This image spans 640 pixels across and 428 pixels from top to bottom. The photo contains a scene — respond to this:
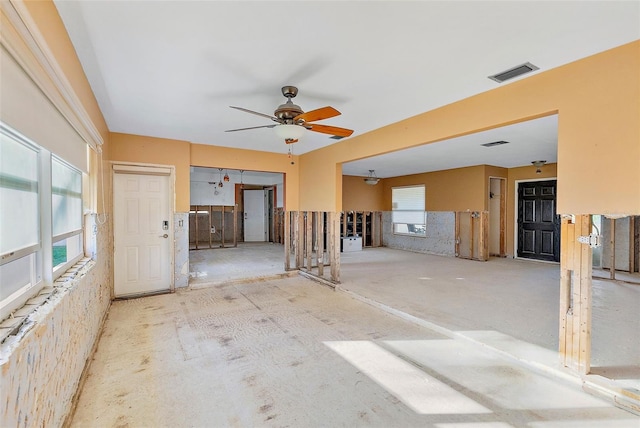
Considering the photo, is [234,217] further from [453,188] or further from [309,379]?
[309,379]

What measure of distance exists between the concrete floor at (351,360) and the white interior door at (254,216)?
6918 mm

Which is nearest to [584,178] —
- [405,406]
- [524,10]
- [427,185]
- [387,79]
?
[524,10]

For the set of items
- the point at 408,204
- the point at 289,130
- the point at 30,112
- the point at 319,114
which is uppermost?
the point at 319,114

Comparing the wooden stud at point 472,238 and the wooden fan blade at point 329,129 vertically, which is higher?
the wooden fan blade at point 329,129

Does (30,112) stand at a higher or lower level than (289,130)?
lower

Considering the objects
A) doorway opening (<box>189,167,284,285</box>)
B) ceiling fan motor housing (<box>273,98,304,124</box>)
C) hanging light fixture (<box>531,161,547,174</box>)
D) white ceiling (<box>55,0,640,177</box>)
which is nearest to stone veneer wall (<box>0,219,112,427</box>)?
white ceiling (<box>55,0,640,177</box>)

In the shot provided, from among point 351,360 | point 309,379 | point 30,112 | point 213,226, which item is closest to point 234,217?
point 213,226

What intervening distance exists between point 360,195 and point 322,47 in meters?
8.25

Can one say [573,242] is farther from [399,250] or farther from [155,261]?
[399,250]

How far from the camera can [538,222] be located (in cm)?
757

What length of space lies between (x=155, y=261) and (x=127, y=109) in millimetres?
2397

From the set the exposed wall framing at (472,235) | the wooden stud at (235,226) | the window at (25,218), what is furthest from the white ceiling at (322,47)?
the wooden stud at (235,226)

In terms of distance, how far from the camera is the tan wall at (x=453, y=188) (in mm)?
7750

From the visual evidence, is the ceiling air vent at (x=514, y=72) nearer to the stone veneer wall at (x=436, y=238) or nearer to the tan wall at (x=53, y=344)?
the tan wall at (x=53, y=344)
